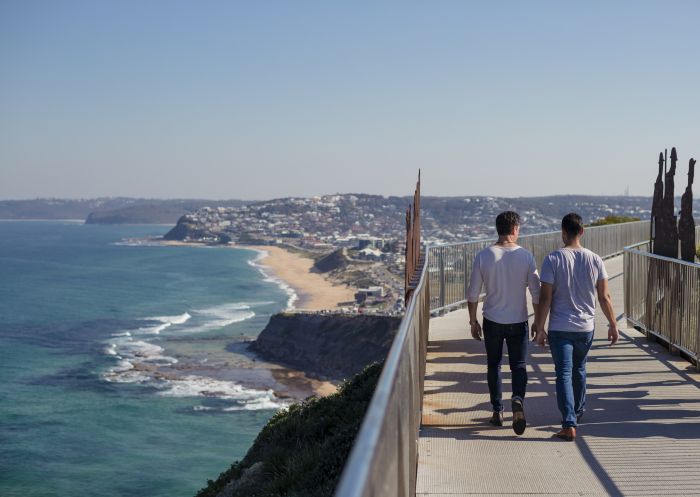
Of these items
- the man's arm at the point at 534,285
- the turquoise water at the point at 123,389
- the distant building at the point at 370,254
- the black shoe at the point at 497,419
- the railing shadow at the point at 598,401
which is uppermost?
the man's arm at the point at 534,285

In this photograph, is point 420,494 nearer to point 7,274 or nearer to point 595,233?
point 595,233

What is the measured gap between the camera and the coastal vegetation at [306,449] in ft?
27.5

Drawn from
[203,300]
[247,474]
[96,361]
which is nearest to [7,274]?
[203,300]

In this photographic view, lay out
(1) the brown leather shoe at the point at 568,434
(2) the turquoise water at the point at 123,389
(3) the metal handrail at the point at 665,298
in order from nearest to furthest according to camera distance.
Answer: (1) the brown leather shoe at the point at 568,434 < (3) the metal handrail at the point at 665,298 < (2) the turquoise water at the point at 123,389

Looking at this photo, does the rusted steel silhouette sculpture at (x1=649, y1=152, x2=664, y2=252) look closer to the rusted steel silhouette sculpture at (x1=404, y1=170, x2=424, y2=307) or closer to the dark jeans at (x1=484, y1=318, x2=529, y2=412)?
the rusted steel silhouette sculpture at (x1=404, y1=170, x2=424, y2=307)

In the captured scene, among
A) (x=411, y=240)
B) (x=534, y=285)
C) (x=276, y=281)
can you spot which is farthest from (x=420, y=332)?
(x=276, y=281)

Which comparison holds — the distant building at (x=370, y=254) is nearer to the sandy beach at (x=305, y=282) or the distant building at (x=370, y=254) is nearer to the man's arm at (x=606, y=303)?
the sandy beach at (x=305, y=282)

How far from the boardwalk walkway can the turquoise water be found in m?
25.1

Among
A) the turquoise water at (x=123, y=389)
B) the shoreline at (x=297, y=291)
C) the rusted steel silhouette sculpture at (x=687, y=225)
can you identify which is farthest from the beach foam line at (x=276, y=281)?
the rusted steel silhouette sculpture at (x=687, y=225)

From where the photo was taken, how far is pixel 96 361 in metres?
61.2

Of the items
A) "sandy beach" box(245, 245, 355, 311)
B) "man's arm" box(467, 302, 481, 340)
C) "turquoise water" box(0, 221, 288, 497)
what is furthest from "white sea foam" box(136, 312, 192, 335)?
"man's arm" box(467, 302, 481, 340)

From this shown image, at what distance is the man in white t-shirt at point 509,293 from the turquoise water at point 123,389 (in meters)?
27.2

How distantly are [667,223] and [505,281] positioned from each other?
18.1 ft

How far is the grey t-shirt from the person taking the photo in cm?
693
